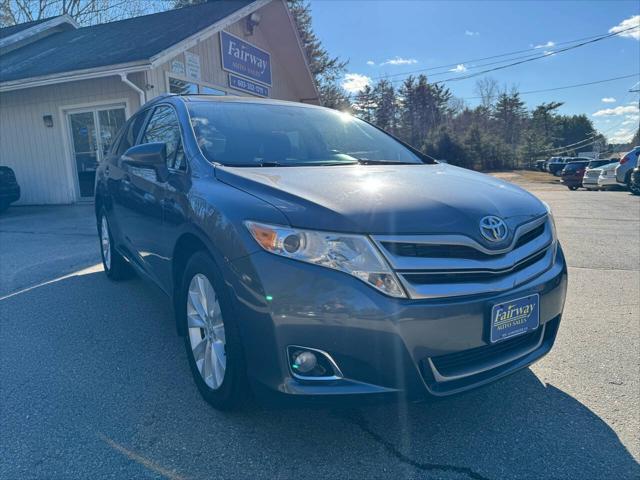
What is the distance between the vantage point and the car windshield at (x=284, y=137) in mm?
2859

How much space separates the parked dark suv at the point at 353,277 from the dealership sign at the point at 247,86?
11.6 metres

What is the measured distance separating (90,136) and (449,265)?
11.9m

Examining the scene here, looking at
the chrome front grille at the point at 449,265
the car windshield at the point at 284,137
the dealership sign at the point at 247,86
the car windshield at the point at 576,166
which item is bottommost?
the car windshield at the point at 576,166

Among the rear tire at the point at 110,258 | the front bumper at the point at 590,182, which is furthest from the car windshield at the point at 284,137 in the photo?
the front bumper at the point at 590,182

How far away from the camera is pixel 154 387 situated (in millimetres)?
2736

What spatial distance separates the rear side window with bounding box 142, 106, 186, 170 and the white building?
6.43m

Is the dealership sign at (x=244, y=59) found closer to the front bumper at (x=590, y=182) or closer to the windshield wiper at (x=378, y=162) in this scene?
the windshield wiper at (x=378, y=162)

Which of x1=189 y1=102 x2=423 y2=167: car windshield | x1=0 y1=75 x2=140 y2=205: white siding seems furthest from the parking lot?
x1=0 y1=75 x2=140 y2=205: white siding

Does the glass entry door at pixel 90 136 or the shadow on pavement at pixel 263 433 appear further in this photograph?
the glass entry door at pixel 90 136

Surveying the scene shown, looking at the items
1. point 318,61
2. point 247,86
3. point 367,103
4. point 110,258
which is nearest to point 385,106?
point 367,103

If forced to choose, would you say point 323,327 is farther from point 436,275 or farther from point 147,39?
point 147,39

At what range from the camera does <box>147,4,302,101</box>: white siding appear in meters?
10.6

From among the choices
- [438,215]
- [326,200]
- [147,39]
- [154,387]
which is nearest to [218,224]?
[326,200]

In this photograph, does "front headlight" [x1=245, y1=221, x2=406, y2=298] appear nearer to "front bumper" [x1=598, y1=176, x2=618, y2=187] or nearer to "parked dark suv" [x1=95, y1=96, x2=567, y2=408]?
"parked dark suv" [x1=95, y1=96, x2=567, y2=408]
